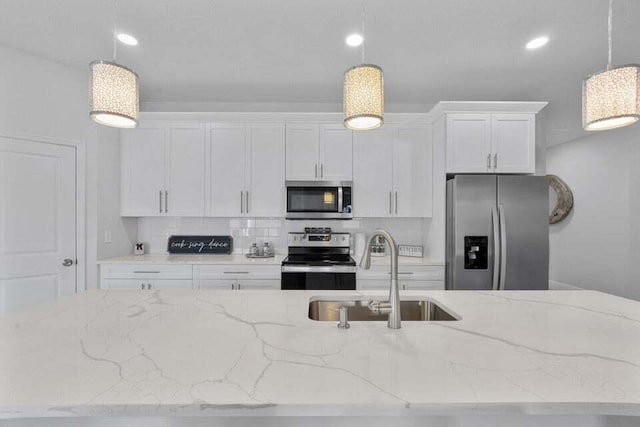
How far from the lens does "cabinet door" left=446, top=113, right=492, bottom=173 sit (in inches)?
115

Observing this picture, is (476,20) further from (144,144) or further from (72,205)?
(72,205)

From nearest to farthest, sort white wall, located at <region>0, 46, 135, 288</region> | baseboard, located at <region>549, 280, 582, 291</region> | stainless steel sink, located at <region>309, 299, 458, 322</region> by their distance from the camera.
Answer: stainless steel sink, located at <region>309, 299, 458, 322</region>, white wall, located at <region>0, 46, 135, 288</region>, baseboard, located at <region>549, 280, 582, 291</region>

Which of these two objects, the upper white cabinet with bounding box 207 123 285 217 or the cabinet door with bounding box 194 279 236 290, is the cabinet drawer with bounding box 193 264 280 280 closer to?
the cabinet door with bounding box 194 279 236 290

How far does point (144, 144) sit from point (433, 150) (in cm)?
303

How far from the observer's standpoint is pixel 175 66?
272cm

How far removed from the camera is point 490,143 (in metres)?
2.92

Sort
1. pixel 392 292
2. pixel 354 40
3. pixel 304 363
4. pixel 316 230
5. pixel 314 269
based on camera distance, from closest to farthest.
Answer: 1. pixel 304 363
2. pixel 392 292
3. pixel 354 40
4. pixel 314 269
5. pixel 316 230

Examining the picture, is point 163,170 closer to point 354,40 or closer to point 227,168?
point 227,168

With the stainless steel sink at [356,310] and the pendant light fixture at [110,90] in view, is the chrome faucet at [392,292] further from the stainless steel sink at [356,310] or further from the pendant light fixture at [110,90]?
the pendant light fixture at [110,90]

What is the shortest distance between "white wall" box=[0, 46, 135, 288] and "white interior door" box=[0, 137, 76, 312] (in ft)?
0.42

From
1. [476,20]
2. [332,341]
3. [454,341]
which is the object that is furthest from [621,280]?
[332,341]

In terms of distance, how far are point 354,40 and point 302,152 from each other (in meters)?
1.20

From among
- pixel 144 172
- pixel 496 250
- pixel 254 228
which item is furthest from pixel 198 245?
pixel 496 250

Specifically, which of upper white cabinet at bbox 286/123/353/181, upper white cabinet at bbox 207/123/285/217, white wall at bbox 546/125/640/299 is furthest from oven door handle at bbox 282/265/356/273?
white wall at bbox 546/125/640/299
